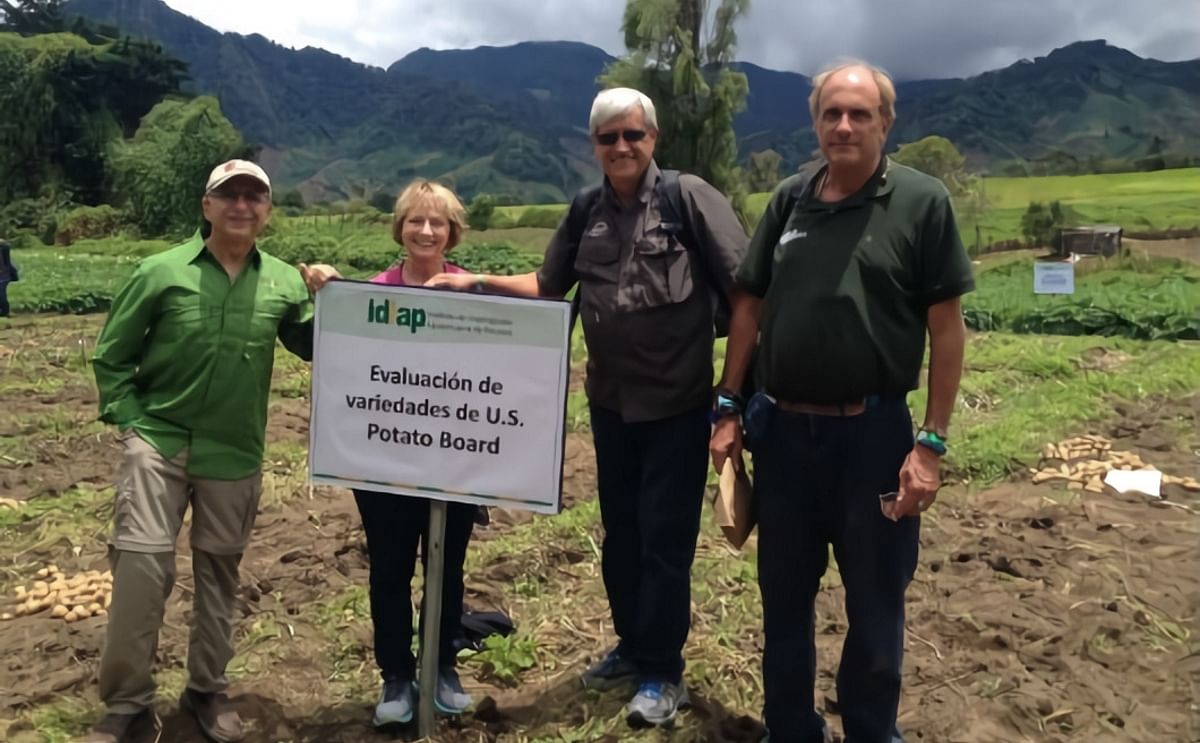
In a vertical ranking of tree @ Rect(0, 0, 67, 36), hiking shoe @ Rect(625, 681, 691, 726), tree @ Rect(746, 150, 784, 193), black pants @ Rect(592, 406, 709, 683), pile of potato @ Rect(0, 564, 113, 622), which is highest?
tree @ Rect(0, 0, 67, 36)

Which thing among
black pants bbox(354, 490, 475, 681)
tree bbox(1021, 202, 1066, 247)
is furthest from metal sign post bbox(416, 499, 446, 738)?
tree bbox(1021, 202, 1066, 247)

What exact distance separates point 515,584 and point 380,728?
130 centimetres

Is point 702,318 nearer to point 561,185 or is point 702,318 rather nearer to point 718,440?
point 718,440

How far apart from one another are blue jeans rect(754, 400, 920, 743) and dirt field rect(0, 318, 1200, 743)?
47 cm

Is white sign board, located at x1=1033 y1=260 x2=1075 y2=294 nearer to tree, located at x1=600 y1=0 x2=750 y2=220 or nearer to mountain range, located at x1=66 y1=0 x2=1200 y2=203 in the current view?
mountain range, located at x1=66 y1=0 x2=1200 y2=203

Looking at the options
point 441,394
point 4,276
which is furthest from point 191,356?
point 4,276

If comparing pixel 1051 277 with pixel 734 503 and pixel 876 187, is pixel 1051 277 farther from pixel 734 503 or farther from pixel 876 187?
pixel 876 187

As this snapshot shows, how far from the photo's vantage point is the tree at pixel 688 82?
21.4 m

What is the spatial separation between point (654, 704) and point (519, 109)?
144 feet

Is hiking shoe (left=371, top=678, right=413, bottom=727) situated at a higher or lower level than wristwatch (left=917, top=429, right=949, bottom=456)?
lower

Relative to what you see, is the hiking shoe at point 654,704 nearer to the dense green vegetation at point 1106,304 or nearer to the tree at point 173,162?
the dense green vegetation at point 1106,304

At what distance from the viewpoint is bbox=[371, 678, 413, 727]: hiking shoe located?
9.99ft

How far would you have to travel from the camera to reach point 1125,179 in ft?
68.7

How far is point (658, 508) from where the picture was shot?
3.00m
